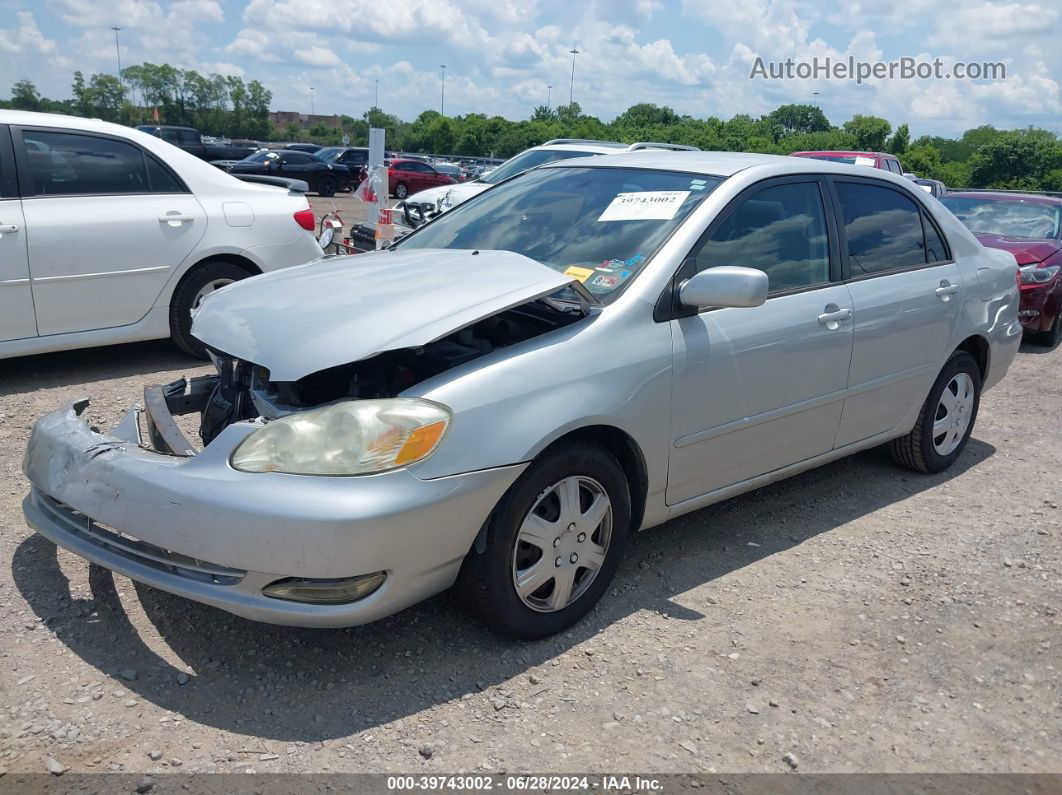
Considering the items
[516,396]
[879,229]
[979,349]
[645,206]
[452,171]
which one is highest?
[645,206]

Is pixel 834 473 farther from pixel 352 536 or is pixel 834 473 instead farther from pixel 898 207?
pixel 352 536

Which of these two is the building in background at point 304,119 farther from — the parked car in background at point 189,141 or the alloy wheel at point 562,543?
the alloy wheel at point 562,543

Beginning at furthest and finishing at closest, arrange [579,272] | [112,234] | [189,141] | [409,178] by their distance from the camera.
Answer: [189,141]
[409,178]
[112,234]
[579,272]

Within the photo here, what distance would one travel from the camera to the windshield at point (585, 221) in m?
3.53

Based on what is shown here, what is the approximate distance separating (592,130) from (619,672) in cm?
6055

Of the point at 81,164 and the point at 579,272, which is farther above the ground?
the point at 81,164

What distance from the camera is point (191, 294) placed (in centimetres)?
619

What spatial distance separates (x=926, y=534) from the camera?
14.3ft

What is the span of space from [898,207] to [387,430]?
319 cm

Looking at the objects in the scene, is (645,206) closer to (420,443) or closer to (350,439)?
(420,443)

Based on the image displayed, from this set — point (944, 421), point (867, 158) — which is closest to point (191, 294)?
point (944, 421)

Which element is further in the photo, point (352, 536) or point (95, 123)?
point (95, 123)

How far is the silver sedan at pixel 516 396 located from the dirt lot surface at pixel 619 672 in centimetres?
30

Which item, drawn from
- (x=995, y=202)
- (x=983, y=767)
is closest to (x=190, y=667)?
(x=983, y=767)
